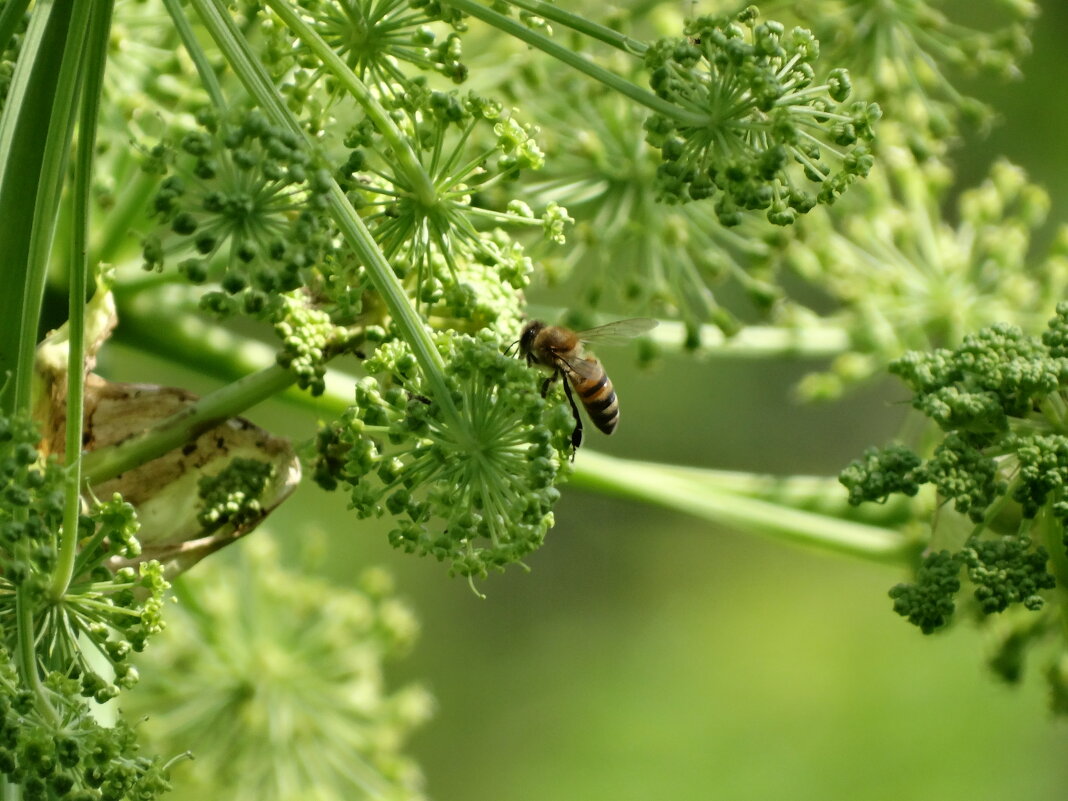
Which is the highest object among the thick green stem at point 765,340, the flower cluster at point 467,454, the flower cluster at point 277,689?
the flower cluster at point 467,454

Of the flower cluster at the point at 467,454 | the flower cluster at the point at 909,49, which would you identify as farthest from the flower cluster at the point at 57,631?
the flower cluster at the point at 909,49

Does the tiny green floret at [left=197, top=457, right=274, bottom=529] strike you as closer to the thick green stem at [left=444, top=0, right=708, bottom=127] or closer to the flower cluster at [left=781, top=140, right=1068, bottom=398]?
the thick green stem at [left=444, top=0, right=708, bottom=127]

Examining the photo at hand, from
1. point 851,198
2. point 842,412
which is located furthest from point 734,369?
Answer: point 851,198

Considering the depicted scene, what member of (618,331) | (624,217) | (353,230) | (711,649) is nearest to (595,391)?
(618,331)

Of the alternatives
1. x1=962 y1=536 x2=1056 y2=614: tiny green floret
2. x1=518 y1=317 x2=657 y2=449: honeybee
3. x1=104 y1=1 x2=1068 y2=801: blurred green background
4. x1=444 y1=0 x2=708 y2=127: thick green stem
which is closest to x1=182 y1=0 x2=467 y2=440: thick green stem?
x1=444 y1=0 x2=708 y2=127: thick green stem

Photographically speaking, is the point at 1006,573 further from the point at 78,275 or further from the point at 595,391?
the point at 78,275

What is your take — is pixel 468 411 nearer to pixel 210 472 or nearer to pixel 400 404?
pixel 400 404

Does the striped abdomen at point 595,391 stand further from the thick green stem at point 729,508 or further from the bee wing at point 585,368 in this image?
the thick green stem at point 729,508
